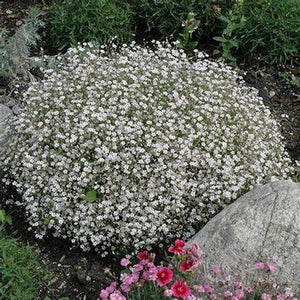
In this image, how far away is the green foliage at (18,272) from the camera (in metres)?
3.86

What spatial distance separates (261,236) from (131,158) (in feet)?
Result: 3.59

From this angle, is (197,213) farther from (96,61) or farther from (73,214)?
(96,61)

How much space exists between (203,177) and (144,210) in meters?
0.47

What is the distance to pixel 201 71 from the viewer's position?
5109mm

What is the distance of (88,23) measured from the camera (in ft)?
19.9

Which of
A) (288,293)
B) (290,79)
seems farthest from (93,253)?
(290,79)

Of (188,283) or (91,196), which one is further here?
(91,196)

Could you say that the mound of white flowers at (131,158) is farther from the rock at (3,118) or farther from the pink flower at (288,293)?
the pink flower at (288,293)

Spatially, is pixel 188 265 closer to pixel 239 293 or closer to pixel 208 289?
pixel 208 289

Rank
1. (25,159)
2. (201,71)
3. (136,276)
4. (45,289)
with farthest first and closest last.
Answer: (201,71) → (25,159) → (45,289) → (136,276)

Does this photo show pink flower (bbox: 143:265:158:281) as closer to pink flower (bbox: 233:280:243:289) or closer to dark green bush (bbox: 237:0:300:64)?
pink flower (bbox: 233:280:243:289)

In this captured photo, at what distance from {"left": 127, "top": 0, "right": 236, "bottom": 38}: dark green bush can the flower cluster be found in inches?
125

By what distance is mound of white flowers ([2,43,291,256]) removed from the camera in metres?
4.27

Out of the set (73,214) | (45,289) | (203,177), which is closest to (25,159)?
(73,214)
